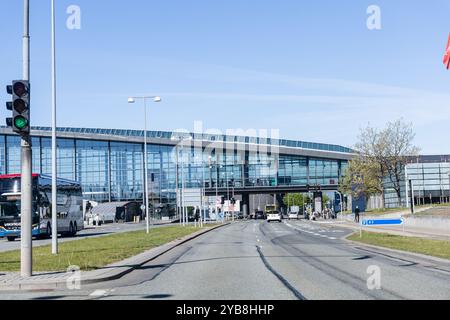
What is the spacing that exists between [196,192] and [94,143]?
160ft

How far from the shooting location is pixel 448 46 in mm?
18984

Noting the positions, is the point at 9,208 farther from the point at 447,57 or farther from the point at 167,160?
the point at 167,160

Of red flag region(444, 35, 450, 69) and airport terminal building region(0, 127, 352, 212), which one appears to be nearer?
red flag region(444, 35, 450, 69)

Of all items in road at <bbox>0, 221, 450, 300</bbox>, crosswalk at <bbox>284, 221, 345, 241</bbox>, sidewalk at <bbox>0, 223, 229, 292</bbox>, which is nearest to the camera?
road at <bbox>0, 221, 450, 300</bbox>

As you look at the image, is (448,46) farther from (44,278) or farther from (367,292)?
(44,278)

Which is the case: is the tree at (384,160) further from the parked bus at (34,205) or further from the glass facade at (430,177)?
the parked bus at (34,205)

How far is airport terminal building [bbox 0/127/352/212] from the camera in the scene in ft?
327

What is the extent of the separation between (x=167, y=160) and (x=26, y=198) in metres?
88.1

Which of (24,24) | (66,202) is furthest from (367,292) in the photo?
(66,202)

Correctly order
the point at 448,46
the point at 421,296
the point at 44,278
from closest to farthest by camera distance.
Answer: the point at 421,296 < the point at 44,278 < the point at 448,46

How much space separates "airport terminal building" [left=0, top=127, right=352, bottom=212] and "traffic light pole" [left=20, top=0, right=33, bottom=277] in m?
82.4

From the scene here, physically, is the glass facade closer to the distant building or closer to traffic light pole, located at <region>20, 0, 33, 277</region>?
the distant building

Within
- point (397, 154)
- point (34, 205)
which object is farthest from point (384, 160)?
point (34, 205)

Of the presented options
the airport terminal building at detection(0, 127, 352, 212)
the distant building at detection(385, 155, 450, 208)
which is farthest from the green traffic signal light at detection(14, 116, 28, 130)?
the airport terminal building at detection(0, 127, 352, 212)
